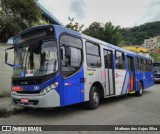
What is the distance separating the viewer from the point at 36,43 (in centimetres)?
738

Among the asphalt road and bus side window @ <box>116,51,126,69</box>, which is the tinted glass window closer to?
bus side window @ <box>116,51,126,69</box>

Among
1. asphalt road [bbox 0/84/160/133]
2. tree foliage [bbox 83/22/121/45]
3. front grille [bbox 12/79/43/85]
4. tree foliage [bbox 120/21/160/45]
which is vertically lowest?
asphalt road [bbox 0/84/160/133]

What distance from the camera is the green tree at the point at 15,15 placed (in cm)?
1292

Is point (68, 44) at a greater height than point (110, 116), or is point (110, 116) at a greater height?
point (68, 44)

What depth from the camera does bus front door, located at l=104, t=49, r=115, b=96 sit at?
32.6 ft

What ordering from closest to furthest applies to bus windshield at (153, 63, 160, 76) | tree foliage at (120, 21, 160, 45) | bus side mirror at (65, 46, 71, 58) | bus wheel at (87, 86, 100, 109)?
bus side mirror at (65, 46, 71, 58) → bus wheel at (87, 86, 100, 109) → bus windshield at (153, 63, 160, 76) → tree foliage at (120, 21, 160, 45)

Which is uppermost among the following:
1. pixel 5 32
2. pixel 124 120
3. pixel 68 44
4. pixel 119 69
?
pixel 5 32

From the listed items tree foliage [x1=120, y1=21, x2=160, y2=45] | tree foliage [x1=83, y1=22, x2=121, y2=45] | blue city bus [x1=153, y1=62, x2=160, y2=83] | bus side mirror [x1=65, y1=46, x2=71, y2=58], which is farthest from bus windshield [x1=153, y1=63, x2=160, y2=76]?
tree foliage [x1=120, y1=21, x2=160, y2=45]

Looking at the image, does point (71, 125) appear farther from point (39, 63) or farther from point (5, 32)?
point (5, 32)

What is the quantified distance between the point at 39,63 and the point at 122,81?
5.80 meters

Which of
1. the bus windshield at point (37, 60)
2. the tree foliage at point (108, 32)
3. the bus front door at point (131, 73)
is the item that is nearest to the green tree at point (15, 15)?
the bus windshield at point (37, 60)

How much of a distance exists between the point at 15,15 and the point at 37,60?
24.2 feet

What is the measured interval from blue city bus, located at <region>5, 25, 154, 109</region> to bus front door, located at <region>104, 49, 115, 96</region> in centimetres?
26

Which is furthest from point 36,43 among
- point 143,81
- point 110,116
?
point 143,81
